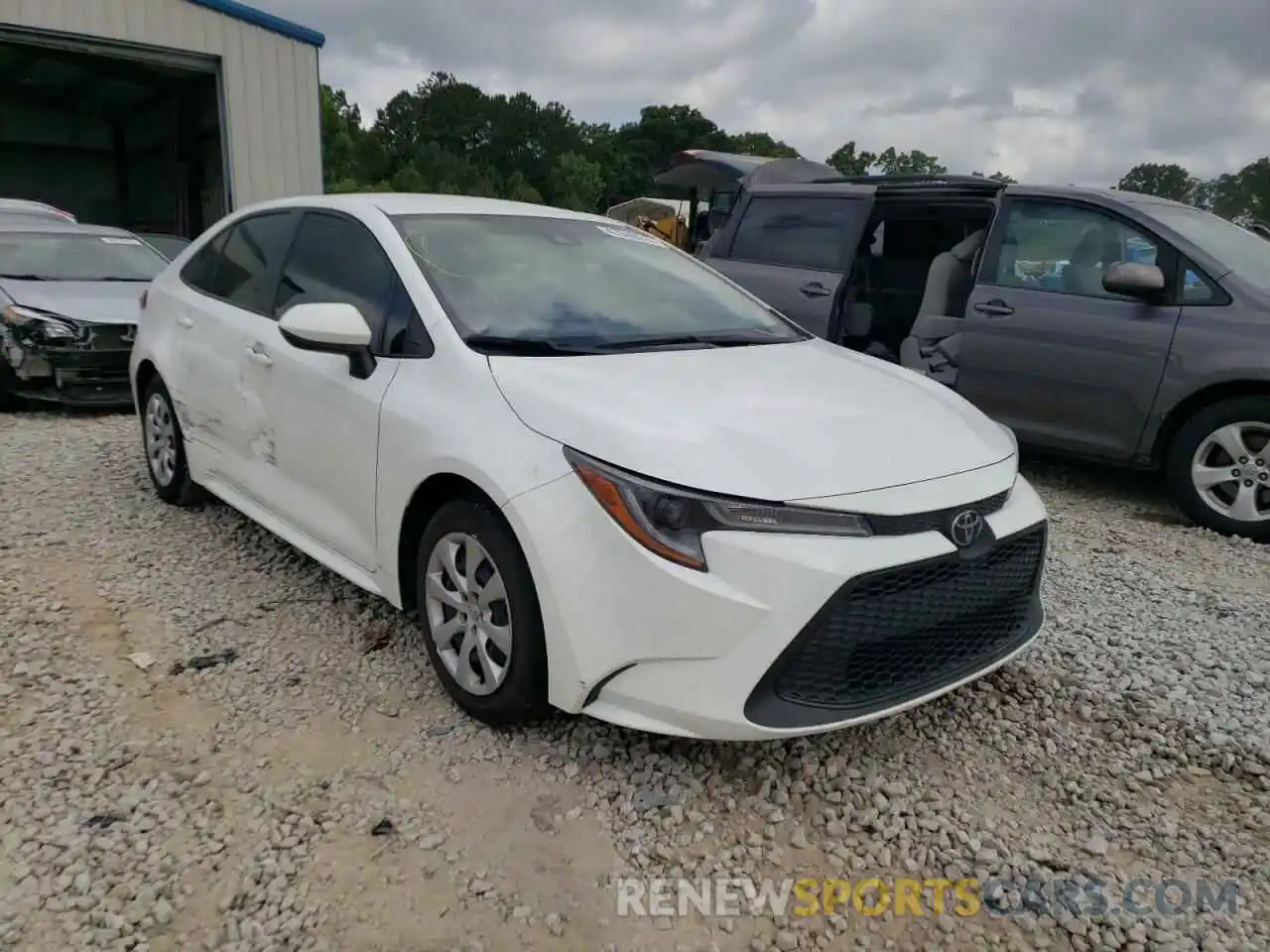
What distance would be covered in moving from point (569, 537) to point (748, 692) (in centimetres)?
57

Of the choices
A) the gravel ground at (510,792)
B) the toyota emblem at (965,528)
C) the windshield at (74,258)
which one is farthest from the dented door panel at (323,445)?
the windshield at (74,258)

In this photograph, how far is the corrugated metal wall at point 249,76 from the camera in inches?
433

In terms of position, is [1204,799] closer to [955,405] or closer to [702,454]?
[955,405]

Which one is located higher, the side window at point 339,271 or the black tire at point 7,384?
the side window at point 339,271

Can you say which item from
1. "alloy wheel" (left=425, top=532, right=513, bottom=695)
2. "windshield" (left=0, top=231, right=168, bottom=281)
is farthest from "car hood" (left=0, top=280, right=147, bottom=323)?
"alloy wheel" (left=425, top=532, right=513, bottom=695)

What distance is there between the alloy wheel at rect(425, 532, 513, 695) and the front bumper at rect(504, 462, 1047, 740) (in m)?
0.22

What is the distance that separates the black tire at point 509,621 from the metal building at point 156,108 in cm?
1119

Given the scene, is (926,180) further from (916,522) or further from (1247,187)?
(1247,187)

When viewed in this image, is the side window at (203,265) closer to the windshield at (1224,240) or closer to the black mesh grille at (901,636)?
the black mesh grille at (901,636)

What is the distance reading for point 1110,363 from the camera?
15.6ft

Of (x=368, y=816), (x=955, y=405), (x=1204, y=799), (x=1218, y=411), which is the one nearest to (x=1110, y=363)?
(x=1218, y=411)

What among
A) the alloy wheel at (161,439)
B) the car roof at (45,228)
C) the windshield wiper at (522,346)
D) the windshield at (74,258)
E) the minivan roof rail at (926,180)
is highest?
the minivan roof rail at (926,180)

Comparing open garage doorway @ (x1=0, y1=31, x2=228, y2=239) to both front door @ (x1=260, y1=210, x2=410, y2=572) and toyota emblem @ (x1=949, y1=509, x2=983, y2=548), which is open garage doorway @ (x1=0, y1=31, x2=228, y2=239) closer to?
front door @ (x1=260, y1=210, x2=410, y2=572)

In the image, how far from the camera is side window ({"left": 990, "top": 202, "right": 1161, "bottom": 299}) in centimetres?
487
